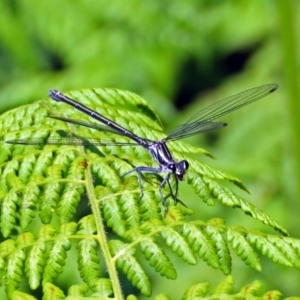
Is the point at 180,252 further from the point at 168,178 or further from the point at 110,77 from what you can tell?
the point at 110,77

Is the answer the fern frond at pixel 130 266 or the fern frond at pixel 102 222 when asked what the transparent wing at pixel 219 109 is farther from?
the fern frond at pixel 130 266

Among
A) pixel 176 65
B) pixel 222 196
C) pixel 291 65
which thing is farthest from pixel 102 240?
pixel 176 65

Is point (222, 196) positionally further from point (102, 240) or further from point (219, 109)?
point (219, 109)

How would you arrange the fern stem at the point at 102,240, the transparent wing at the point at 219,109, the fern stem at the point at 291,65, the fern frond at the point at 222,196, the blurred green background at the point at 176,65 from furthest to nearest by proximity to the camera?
1. the blurred green background at the point at 176,65
2. the fern stem at the point at 291,65
3. the transparent wing at the point at 219,109
4. the fern frond at the point at 222,196
5. the fern stem at the point at 102,240

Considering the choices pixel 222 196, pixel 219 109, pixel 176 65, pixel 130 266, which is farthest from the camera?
pixel 176 65

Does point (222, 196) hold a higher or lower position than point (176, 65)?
lower

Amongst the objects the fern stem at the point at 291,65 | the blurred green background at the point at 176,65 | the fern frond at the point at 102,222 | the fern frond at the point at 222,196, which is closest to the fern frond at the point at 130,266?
the fern frond at the point at 102,222

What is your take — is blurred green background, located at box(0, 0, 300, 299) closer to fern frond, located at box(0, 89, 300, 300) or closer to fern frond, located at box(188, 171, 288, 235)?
fern frond, located at box(0, 89, 300, 300)
